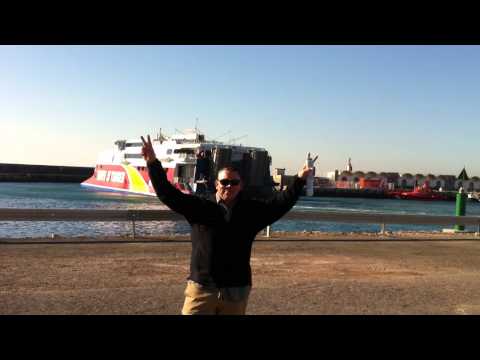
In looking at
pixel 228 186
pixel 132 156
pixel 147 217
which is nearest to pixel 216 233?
pixel 228 186

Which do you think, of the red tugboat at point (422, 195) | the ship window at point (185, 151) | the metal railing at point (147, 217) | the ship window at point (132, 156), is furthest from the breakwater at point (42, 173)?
the metal railing at point (147, 217)

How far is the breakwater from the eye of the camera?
10906cm

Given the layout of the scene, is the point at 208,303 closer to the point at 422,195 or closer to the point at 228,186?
the point at 228,186

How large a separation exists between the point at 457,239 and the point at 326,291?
9324 millimetres

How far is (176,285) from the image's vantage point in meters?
6.77

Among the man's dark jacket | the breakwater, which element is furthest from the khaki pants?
the breakwater

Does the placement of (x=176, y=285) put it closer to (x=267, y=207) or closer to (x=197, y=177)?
(x=267, y=207)

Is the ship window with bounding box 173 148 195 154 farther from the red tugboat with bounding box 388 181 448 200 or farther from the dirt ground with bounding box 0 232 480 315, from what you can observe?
the red tugboat with bounding box 388 181 448 200

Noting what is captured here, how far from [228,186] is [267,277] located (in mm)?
4561

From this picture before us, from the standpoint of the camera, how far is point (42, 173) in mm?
120250

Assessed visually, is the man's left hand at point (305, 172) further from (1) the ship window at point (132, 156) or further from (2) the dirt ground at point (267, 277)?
(1) the ship window at point (132, 156)

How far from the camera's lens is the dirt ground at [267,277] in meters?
5.75

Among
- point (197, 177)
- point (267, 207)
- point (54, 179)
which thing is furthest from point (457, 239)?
point (54, 179)

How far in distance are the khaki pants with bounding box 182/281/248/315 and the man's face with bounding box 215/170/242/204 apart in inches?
25.2
